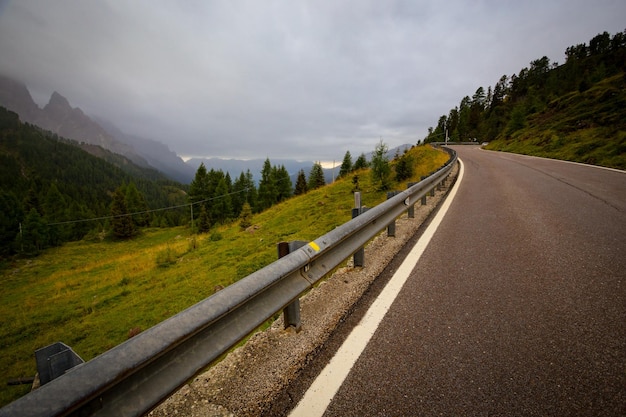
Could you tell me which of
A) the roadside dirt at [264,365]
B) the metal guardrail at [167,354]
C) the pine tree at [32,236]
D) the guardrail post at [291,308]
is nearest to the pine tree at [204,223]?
the pine tree at [32,236]

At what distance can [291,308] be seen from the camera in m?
2.50

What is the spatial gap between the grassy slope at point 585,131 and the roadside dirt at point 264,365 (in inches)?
756

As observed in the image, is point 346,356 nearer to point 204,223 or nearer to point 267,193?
point 204,223

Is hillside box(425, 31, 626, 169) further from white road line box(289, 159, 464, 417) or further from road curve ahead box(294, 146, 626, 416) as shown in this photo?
white road line box(289, 159, 464, 417)

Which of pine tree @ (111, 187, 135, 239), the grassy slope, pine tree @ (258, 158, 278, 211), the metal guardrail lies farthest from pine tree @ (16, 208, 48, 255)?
the grassy slope

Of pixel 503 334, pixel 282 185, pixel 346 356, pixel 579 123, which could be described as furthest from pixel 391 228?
pixel 282 185

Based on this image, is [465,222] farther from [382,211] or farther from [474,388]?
[474,388]

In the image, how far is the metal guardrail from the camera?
1001 millimetres

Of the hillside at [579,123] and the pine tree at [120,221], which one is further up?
the hillside at [579,123]

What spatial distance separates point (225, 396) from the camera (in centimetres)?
180

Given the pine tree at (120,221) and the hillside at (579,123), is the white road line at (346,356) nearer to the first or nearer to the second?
the hillside at (579,123)

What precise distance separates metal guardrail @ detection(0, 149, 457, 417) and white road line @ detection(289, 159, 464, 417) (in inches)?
22.7

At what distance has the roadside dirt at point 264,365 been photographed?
1.73 meters

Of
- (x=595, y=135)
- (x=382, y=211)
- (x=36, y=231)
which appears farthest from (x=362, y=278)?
(x=36, y=231)
